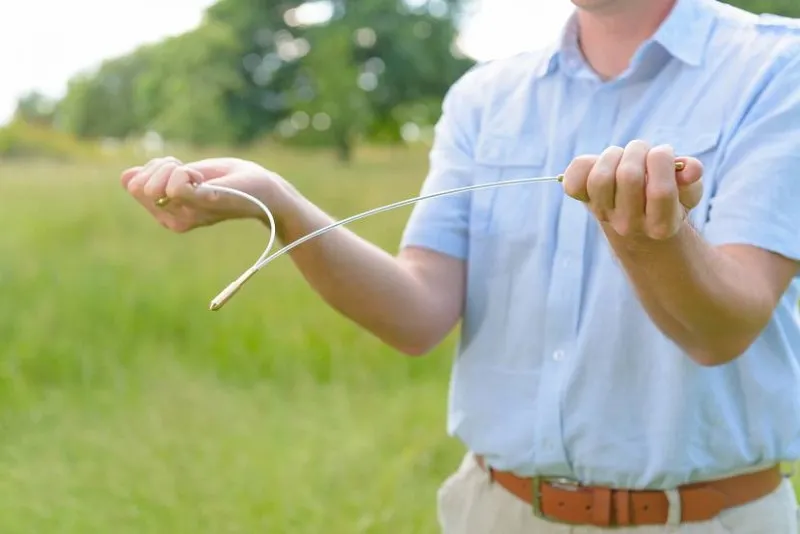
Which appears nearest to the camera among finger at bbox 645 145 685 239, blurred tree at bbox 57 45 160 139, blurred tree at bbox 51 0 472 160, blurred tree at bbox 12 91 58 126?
finger at bbox 645 145 685 239

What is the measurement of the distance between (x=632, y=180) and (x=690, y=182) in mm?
42

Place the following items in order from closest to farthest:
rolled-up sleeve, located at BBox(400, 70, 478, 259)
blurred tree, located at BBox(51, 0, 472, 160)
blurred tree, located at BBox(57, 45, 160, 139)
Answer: rolled-up sleeve, located at BBox(400, 70, 478, 259) < blurred tree, located at BBox(57, 45, 160, 139) < blurred tree, located at BBox(51, 0, 472, 160)

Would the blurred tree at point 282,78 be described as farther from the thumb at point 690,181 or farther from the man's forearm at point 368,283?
the thumb at point 690,181

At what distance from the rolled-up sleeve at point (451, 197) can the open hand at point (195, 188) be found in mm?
218

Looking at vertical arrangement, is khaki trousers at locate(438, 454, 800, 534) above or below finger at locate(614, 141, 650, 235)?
below

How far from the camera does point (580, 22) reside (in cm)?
98

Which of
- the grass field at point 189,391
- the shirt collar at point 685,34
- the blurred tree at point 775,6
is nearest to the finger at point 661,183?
the shirt collar at point 685,34

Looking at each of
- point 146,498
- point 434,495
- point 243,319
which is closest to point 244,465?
point 146,498

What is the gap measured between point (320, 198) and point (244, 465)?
5.58ft

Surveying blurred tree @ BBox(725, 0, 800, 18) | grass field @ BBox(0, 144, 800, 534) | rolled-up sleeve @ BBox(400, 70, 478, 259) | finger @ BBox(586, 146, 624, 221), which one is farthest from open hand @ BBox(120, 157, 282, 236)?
blurred tree @ BBox(725, 0, 800, 18)

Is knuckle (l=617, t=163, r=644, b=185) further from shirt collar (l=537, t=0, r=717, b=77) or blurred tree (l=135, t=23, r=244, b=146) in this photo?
blurred tree (l=135, t=23, r=244, b=146)

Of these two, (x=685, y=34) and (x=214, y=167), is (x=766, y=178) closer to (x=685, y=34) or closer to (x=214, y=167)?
(x=685, y=34)

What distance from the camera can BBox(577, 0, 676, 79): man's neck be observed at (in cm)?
91

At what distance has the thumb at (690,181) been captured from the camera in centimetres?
60
